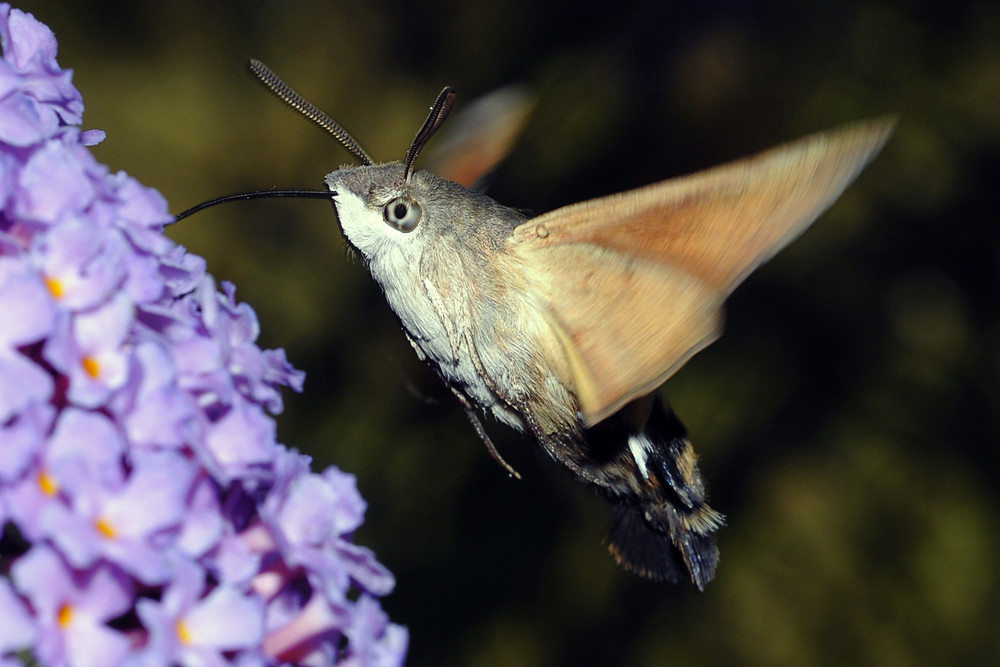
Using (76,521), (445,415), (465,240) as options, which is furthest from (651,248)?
(445,415)

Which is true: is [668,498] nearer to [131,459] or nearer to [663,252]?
[663,252]

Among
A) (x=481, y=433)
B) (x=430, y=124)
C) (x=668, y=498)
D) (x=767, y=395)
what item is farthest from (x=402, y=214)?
(x=767, y=395)

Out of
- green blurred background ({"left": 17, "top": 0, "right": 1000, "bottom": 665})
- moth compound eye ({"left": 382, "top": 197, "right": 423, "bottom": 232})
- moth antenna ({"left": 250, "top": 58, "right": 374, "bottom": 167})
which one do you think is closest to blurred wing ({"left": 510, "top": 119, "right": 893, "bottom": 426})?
moth compound eye ({"left": 382, "top": 197, "right": 423, "bottom": 232})

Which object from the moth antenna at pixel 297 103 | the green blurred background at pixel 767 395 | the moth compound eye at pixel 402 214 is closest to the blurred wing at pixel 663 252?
the moth compound eye at pixel 402 214

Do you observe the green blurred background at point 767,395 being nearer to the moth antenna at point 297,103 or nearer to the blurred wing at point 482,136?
the blurred wing at point 482,136

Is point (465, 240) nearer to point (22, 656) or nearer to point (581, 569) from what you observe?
point (22, 656)
